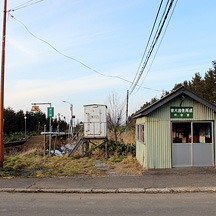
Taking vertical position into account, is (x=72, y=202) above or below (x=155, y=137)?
below

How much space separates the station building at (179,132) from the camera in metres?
10.6

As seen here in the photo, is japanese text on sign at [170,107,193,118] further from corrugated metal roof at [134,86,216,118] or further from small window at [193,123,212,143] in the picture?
small window at [193,123,212,143]

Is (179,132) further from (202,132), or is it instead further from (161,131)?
(202,132)

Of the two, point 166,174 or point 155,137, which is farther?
point 155,137

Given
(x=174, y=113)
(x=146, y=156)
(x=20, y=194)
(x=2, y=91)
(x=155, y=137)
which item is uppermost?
(x=2, y=91)

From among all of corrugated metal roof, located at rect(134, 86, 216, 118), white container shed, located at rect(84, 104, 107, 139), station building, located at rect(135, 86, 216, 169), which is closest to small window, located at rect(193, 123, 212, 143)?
station building, located at rect(135, 86, 216, 169)

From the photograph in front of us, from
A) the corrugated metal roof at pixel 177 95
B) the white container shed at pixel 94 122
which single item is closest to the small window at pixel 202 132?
the corrugated metal roof at pixel 177 95

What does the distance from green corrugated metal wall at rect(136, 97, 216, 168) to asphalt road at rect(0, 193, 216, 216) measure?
375cm

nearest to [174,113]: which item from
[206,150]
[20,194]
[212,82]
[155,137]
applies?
[155,137]

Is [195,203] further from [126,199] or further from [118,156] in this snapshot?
[118,156]

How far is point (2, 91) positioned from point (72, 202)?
6.36 m

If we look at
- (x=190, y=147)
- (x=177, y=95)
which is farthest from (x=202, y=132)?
(x=177, y=95)

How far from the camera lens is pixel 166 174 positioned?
928 centimetres

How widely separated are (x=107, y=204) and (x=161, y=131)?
5543 millimetres
